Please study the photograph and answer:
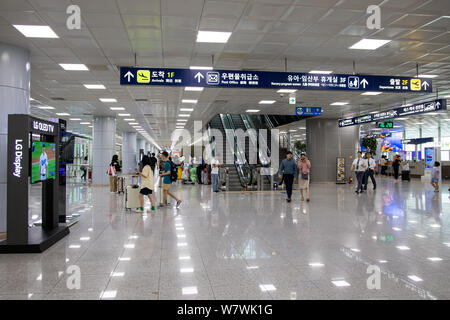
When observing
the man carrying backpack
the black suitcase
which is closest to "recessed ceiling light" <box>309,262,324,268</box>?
the man carrying backpack

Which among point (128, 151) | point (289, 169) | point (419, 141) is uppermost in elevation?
point (419, 141)

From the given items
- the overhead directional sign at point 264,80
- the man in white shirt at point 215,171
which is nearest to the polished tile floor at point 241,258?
the overhead directional sign at point 264,80

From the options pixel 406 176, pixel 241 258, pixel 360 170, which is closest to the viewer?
pixel 241 258

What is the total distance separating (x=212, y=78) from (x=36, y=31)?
401 centimetres

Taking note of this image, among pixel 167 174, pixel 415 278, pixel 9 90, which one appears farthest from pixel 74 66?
pixel 415 278

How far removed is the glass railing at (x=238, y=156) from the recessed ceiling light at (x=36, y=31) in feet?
39.6

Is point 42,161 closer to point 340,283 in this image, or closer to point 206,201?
point 340,283

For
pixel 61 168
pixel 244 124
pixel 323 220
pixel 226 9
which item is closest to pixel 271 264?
pixel 323 220

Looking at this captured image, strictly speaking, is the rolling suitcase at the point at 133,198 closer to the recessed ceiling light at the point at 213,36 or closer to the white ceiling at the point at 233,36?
the white ceiling at the point at 233,36

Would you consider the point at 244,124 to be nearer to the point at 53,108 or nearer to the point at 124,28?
the point at 53,108

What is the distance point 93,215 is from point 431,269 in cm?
767

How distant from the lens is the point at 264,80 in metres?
9.15

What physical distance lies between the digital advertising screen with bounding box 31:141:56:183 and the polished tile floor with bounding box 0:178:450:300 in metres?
1.21

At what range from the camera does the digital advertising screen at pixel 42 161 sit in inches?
224
